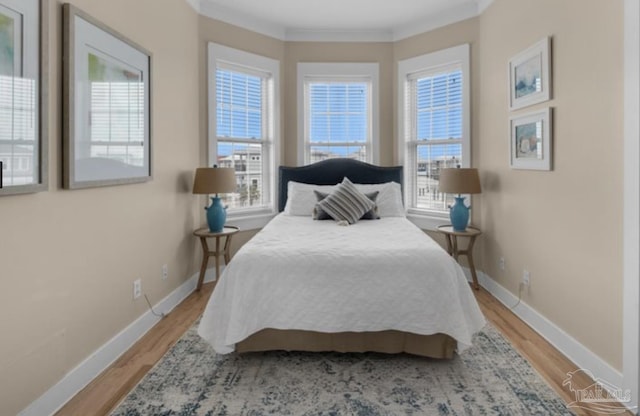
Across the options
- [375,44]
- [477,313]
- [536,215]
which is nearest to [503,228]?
[536,215]

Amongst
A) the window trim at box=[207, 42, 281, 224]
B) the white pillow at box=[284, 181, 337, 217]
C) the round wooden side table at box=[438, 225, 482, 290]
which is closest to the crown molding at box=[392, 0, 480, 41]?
the window trim at box=[207, 42, 281, 224]

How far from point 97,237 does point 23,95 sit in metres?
0.95

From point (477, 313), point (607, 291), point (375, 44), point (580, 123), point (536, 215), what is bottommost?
point (477, 313)

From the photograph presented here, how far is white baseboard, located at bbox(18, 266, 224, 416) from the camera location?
1.93 metres

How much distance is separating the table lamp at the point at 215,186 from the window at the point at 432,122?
7.24 ft

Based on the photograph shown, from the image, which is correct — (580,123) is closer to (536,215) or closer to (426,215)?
(536,215)

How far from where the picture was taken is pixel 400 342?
2514 mm

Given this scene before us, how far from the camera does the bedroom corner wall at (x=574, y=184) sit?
2156mm

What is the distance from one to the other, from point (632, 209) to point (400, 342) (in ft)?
4.70

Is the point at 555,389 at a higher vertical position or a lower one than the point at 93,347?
lower

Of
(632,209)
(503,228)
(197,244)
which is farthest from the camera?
(197,244)

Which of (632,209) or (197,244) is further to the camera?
(197,244)

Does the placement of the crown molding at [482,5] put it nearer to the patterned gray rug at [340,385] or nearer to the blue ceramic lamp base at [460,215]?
the blue ceramic lamp base at [460,215]

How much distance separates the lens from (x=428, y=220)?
473 centimetres
